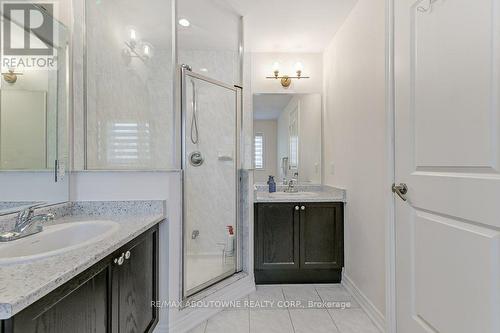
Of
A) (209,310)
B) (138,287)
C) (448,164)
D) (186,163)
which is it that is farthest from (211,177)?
(448,164)

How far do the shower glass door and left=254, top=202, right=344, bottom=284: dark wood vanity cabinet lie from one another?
27 cm

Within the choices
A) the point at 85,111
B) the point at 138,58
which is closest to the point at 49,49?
the point at 85,111

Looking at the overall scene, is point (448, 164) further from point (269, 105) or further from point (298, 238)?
point (269, 105)

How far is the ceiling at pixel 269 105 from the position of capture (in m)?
2.93

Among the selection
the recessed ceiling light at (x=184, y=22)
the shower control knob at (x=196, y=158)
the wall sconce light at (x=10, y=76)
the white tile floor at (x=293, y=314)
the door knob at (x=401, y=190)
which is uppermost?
the recessed ceiling light at (x=184, y=22)

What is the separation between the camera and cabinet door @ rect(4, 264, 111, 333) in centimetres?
68

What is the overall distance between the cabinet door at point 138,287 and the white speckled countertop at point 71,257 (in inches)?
3.9

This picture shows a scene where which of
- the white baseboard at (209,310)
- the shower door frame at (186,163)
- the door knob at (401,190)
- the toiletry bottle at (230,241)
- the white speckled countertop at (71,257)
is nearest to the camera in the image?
the white speckled countertop at (71,257)

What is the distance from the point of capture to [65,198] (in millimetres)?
1610

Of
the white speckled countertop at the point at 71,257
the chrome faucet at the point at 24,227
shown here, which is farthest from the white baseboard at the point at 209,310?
the chrome faucet at the point at 24,227

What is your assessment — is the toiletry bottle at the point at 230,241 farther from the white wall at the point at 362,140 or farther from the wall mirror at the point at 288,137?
the white wall at the point at 362,140

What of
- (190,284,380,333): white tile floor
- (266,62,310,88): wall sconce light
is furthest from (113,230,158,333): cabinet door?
(266,62,310,88): wall sconce light

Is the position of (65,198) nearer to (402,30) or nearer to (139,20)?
(139,20)

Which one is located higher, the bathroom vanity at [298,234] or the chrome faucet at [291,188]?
the chrome faucet at [291,188]
